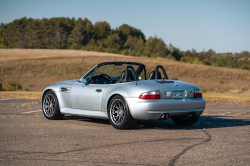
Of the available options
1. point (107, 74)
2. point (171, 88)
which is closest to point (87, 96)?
point (107, 74)

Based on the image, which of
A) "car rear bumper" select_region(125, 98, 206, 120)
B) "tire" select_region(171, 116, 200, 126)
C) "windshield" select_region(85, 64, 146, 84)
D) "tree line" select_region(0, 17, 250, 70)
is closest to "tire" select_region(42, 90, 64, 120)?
"windshield" select_region(85, 64, 146, 84)

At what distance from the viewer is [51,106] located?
323 inches

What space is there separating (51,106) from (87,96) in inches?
54.6

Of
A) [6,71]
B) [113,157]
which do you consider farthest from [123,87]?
[6,71]

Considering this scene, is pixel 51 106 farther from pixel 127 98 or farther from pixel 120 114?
pixel 127 98

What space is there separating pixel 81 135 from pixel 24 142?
3.66 feet

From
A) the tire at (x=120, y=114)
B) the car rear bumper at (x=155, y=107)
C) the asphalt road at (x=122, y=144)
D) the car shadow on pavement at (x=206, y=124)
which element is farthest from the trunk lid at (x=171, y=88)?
the car shadow on pavement at (x=206, y=124)

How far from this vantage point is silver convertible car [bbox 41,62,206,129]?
6.27 m

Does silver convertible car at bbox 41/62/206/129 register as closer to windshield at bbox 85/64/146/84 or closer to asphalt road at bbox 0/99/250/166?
windshield at bbox 85/64/146/84

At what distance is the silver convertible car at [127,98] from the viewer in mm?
6266

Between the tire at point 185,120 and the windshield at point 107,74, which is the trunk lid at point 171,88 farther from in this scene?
the windshield at point 107,74

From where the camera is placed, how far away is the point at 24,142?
5305 mm

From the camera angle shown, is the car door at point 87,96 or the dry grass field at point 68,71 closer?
the car door at point 87,96

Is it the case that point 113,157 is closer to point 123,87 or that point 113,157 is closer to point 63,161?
point 63,161
